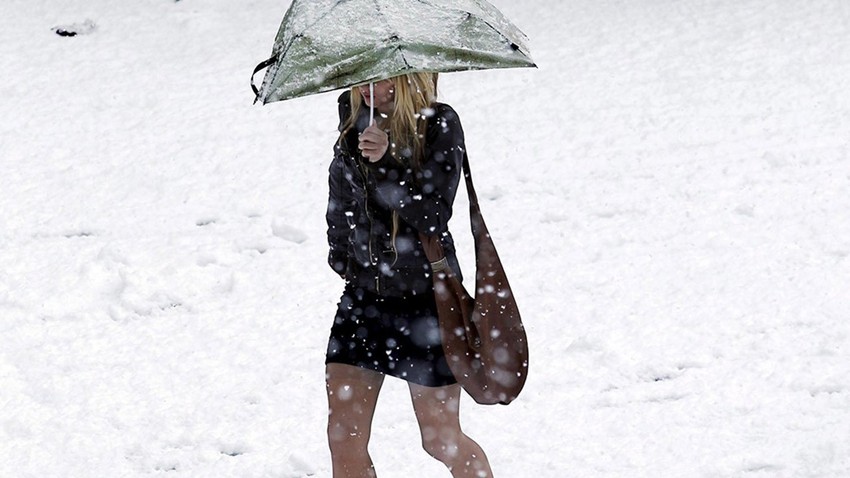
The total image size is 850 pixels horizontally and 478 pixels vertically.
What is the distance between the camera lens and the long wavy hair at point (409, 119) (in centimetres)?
332

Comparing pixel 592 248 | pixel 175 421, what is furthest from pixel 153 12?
pixel 175 421

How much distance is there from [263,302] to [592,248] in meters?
2.14

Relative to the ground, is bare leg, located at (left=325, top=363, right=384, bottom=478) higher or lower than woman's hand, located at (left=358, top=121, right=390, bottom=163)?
lower

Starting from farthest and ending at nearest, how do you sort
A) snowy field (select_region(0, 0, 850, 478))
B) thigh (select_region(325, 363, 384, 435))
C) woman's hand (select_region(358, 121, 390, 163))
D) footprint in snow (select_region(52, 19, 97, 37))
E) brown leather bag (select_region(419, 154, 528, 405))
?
footprint in snow (select_region(52, 19, 97, 37)) → snowy field (select_region(0, 0, 850, 478)) → thigh (select_region(325, 363, 384, 435)) → brown leather bag (select_region(419, 154, 528, 405)) → woman's hand (select_region(358, 121, 390, 163))

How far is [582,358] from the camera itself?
Result: 18.4 ft

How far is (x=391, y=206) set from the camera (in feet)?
10.8

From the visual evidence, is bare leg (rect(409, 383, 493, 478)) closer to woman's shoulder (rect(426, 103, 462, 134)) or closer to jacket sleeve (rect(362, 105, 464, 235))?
jacket sleeve (rect(362, 105, 464, 235))

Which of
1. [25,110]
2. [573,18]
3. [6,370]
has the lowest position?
[25,110]

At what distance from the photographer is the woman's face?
3.35m

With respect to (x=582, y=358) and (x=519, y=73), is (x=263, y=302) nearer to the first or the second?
(x=582, y=358)

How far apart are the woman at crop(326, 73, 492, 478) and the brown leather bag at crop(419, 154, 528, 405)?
0.24 feet

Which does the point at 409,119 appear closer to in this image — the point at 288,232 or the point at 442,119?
the point at 442,119

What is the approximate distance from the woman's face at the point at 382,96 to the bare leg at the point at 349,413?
2.82 feet

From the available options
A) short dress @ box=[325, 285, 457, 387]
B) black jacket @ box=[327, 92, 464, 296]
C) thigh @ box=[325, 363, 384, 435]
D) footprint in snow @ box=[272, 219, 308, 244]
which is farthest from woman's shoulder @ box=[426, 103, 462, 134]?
footprint in snow @ box=[272, 219, 308, 244]
